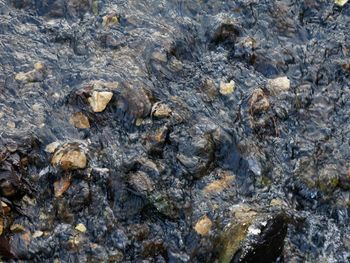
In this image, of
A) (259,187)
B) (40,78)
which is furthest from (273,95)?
(40,78)

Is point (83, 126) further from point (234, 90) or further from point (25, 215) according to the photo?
point (234, 90)

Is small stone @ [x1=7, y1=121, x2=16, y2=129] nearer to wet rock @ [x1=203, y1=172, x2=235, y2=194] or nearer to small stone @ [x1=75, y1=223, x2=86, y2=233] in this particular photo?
small stone @ [x1=75, y1=223, x2=86, y2=233]

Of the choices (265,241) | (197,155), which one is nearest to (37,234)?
(197,155)

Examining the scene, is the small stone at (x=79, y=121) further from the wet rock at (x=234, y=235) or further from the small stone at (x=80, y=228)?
the wet rock at (x=234, y=235)

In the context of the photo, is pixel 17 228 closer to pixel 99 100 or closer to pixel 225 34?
pixel 99 100

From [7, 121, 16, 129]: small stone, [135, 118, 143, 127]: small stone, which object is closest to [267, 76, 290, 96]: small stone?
[135, 118, 143, 127]: small stone

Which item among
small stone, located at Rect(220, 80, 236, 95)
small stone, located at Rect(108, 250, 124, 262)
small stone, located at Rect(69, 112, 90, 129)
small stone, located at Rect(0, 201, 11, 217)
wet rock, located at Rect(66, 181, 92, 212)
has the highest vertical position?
small stone, located at Rect(220, 80, 236, 95)

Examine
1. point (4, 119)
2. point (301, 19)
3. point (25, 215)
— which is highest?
point (301, 19)
